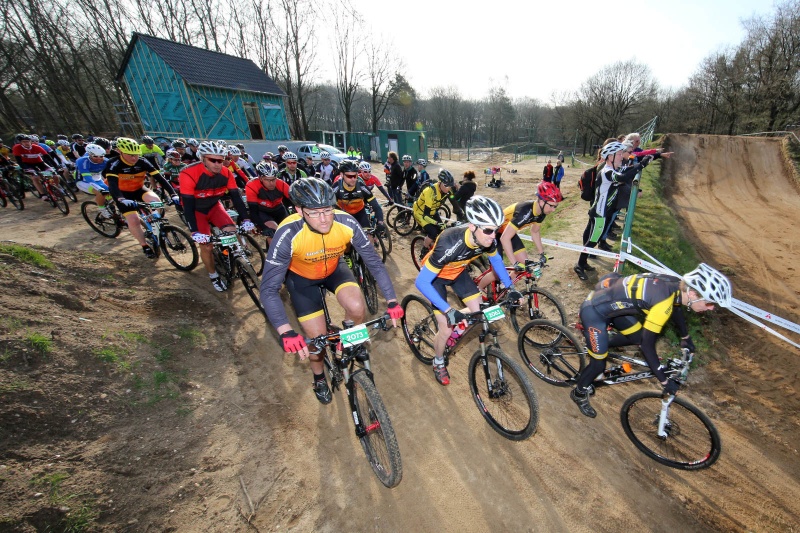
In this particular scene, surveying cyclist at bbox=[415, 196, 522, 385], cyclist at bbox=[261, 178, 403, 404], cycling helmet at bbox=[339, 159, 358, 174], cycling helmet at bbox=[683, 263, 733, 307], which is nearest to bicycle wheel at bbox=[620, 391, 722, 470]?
cycling helmet at bbox=[683, 263, 733, 307]

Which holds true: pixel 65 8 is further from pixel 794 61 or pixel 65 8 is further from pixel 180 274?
pixel 794 61

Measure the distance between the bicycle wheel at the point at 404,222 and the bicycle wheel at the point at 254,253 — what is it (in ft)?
15.6

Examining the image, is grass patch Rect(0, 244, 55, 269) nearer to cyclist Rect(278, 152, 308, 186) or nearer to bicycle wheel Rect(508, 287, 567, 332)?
cyclist Rect(278, 152, 308, 186)

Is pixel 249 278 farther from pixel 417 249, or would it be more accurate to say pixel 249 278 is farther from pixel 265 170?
pixel 417 249

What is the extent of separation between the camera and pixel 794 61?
32.4 m

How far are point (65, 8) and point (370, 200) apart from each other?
36539mm

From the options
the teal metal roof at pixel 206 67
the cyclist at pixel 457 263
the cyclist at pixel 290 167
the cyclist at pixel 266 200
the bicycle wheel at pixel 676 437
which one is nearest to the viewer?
the bicycle wheel at pixel 676 437

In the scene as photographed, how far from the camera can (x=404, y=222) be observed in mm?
11203

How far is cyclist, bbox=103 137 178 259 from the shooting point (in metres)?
6.33

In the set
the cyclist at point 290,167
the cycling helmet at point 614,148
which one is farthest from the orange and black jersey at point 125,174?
the cycling helmet at point 614,148

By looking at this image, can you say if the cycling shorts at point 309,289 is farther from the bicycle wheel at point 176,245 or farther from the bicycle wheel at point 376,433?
the bicycle wheel at point 176,245

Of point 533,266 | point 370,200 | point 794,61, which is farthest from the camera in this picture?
point 794,61

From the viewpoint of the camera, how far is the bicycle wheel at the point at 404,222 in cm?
1109

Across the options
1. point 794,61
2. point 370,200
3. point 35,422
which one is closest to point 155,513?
point 35,422
